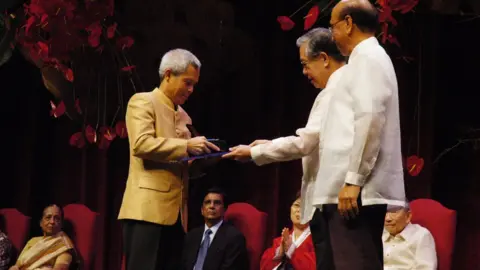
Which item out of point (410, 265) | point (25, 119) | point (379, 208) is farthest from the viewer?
point (25, 119)

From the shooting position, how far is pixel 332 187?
2.55 m

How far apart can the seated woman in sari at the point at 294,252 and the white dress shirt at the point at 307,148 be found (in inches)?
65.1

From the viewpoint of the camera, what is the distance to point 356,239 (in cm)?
246

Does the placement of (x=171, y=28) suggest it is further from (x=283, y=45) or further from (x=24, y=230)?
(x=24, y=230)

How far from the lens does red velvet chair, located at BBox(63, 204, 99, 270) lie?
525cm

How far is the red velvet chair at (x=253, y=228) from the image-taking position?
4934mm

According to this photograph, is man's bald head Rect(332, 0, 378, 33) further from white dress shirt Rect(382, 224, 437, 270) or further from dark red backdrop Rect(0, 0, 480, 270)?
dark red backdrop Rect(0, 0, 480, 270)

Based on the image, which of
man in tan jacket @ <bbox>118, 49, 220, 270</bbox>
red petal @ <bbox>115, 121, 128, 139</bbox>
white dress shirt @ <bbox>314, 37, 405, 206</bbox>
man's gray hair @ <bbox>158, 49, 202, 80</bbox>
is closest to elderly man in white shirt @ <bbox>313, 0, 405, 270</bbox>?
white dress shirt @ <bbox>314, 37, 405, 206</bbox>

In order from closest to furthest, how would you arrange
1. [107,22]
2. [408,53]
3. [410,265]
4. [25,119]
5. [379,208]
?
[379,208], [410,265], [408,53], [107,22], [25,119]

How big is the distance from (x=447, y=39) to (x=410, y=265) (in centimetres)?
134

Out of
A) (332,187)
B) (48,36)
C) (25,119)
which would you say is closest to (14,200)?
(25,119)

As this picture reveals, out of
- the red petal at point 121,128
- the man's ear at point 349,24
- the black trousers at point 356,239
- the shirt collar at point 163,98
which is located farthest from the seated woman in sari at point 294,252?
the man's ear at point 349,24

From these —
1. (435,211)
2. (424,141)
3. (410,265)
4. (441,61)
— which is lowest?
(410,265)

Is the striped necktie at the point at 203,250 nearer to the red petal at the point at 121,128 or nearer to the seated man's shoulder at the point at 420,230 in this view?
the red petal at the point at 121,128
